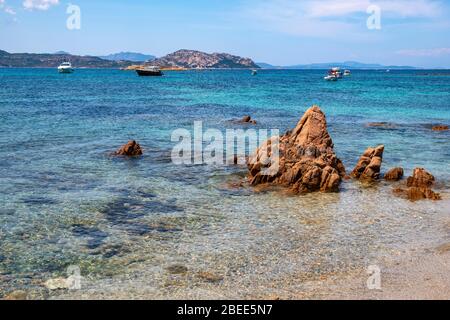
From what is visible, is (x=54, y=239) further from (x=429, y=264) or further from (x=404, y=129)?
(x=404, y=129)

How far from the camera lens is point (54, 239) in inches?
647

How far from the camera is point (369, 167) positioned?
1028 inches

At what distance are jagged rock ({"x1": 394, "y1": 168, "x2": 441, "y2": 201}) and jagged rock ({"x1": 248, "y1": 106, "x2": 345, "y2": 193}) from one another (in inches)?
135

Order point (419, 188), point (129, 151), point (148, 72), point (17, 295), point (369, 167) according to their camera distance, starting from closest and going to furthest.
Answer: point (17, 295) → point (419, 188) → point (369, 167) → point (129, 151) → point (148, 72)

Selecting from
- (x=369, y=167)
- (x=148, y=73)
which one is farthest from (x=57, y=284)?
(x=148, y=73)

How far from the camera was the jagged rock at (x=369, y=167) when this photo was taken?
85.4 ft

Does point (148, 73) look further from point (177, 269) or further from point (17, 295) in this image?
point (17, 295)

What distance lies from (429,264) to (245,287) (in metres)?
6.16

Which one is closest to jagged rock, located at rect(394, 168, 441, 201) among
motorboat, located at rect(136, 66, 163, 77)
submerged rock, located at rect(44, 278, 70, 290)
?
submerged rock, located at rect(44, 278, 70, 290)

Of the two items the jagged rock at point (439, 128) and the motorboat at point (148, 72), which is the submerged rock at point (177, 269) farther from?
the motorboat at point (148, 72)

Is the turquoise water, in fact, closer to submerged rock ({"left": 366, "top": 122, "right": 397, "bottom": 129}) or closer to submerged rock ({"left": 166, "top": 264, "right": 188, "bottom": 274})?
submerged rock ({"left": 166, "top": 264, "right": 188, "bottom": 274})

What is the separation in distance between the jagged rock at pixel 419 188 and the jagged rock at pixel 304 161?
344 centimetres

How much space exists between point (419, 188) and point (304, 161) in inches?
232

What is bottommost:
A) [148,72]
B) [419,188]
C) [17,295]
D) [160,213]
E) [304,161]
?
[17,295]
